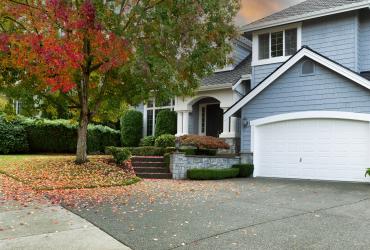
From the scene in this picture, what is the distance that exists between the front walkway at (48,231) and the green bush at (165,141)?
11440 millimetres

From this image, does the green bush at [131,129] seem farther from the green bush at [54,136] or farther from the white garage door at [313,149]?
the white garage door at [313,149]

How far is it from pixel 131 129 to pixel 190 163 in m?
8.56

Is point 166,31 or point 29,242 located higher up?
point 166,31

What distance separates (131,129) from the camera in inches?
879

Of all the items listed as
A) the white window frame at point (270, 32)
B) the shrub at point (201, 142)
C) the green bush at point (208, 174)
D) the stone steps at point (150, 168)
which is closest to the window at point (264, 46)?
the white window frame at point (270, 32)

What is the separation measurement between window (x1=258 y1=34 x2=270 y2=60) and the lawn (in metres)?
7.75

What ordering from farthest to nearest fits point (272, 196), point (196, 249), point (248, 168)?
1. point (248, 168)
2. point (272, 196)
3. point (196, 249)

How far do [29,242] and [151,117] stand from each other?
17294 millimetres

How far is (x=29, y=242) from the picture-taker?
5523mm

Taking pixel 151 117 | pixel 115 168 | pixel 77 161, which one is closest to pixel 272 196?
pixel 115 168

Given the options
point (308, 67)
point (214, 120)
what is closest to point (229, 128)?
point (214, 120)

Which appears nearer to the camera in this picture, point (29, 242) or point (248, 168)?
point (29, 242)

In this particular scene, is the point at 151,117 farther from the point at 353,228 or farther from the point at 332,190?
the point at 353,228

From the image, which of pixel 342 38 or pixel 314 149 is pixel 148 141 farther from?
pixel 342 38
